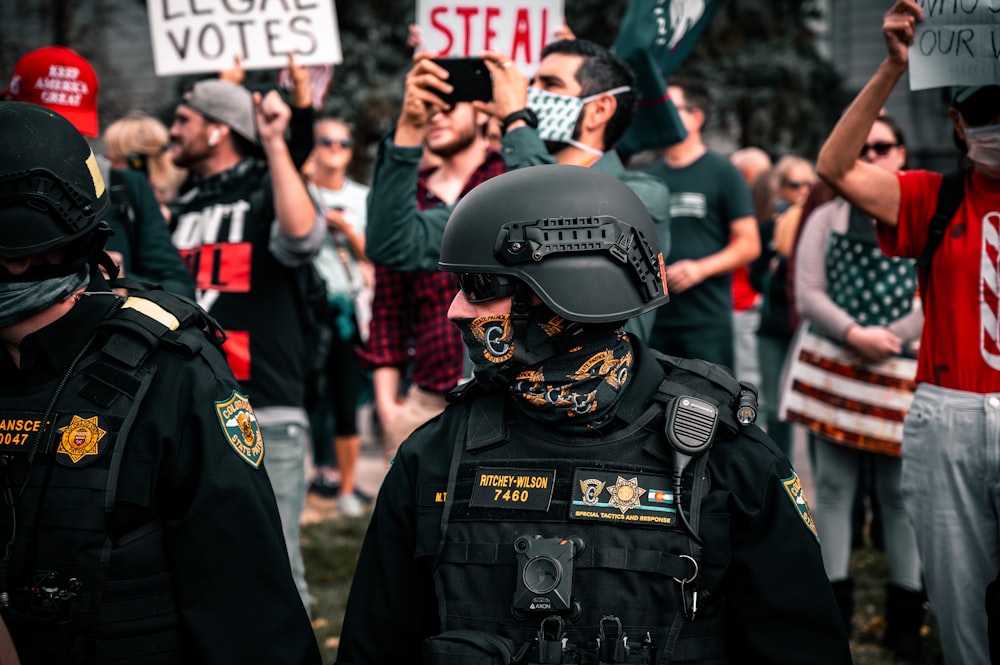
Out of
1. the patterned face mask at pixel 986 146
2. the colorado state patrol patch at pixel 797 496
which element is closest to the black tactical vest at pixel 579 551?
the colorado state patrol patch at pixel 797 496

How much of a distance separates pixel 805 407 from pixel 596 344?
10.8 feet

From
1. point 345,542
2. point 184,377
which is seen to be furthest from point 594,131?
point 345,542

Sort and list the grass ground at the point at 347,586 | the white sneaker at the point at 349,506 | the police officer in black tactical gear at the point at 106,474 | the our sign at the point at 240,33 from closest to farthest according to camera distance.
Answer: the police officer in black tactical gear at the point at 106,474
the grass ground at the point at 347,586
the our sign at the point at 240,33
the white sneaker at the point at 349,506

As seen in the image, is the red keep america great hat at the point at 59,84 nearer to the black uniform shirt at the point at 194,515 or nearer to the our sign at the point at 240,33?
the our sign at the point at 240,33

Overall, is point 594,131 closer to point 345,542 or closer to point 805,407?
point 805,407

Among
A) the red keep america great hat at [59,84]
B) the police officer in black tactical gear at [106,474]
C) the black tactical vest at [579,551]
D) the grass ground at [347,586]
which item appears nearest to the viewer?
the black tactical vest at [579,551]

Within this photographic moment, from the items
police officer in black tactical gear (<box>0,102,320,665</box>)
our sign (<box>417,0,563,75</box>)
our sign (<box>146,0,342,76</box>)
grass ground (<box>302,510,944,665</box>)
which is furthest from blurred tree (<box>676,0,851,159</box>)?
police officer in black tactical gear (<box>0,102,320,665</box>)

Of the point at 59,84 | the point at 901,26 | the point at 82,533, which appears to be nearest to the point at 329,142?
the point at 59,84

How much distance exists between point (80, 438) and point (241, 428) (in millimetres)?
342

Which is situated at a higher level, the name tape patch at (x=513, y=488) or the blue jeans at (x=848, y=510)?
the name tape patch at (x=513, y=488)

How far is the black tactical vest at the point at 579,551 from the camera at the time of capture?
7.82 feet

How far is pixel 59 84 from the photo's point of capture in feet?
15.1

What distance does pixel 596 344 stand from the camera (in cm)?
257

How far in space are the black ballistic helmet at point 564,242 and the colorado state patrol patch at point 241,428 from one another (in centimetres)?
56
